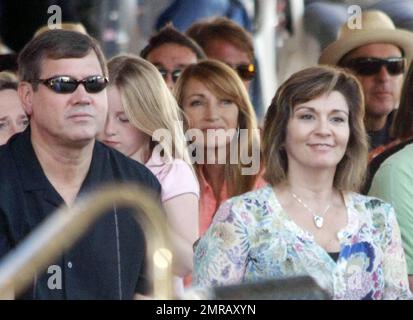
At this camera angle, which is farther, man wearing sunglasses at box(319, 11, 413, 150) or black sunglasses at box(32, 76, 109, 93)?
man wearing sunglasses at box(319, 11, 413, 150)

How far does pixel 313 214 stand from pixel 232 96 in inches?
25.6

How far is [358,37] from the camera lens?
4297mm

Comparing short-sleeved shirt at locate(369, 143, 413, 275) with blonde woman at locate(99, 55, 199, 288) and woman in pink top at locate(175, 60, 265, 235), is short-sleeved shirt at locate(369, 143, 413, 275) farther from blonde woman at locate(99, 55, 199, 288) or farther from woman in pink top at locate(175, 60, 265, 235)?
blonde woman at locate(99, 55, 199, 288)

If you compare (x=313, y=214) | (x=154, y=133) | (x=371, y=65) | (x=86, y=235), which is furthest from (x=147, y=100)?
(x=371, y=65)

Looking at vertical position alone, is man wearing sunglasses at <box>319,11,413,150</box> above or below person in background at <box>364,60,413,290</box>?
above

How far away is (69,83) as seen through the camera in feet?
12.4

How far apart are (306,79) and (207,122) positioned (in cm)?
Answer: 53

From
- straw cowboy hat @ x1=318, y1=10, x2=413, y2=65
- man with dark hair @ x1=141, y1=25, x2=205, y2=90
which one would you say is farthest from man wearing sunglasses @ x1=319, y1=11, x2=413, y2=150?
man with dark hair @ x1=141, y1=25, x2=205, y2=90

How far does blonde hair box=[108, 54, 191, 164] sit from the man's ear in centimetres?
27

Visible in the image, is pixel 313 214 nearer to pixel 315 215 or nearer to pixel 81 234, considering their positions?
pixel 315 215

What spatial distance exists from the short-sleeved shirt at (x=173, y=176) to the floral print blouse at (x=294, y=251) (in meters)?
0.40

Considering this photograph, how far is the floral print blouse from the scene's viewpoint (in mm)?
3482

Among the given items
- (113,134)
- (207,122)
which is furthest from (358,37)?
(113,134)
